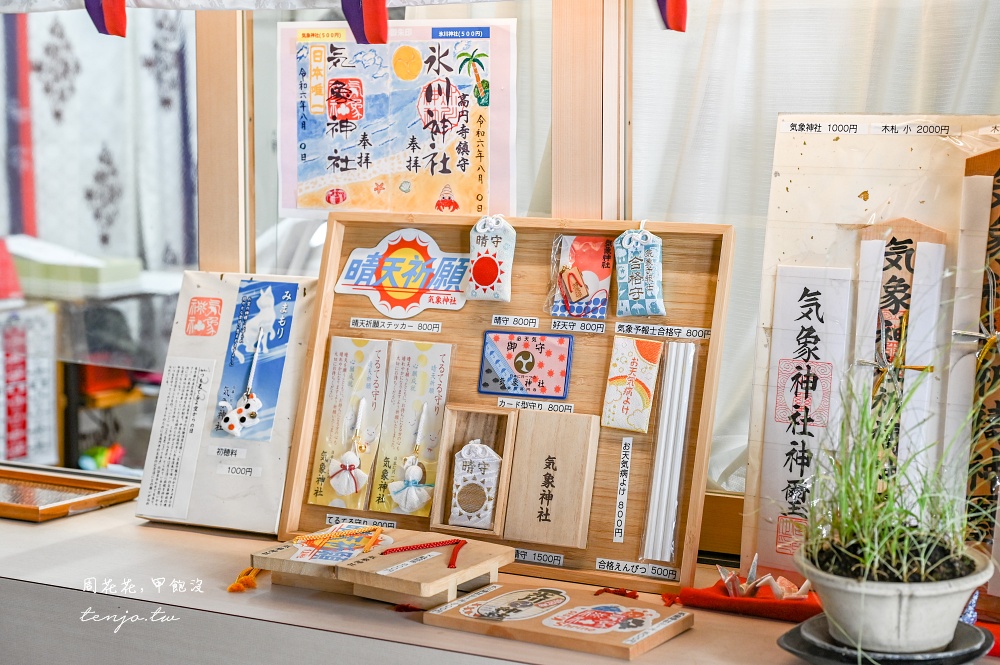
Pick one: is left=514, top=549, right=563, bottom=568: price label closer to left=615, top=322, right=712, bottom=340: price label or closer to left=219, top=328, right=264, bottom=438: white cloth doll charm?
left=615, top=322, right=712, bottom=340: price label

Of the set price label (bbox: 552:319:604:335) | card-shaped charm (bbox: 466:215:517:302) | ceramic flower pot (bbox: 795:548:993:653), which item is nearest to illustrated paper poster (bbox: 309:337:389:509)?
card-shaped charm (bbox: 466:215:517:302)

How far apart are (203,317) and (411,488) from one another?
60 centimetres

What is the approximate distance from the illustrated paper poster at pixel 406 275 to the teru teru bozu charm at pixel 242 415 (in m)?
0.27

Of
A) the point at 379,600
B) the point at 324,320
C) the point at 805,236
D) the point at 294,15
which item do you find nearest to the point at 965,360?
the point at 805,236

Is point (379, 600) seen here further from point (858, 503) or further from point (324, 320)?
point (858, 503)

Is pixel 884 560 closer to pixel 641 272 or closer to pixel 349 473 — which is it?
pixel 641 272

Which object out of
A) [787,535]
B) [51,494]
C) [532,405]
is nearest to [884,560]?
[787,535]

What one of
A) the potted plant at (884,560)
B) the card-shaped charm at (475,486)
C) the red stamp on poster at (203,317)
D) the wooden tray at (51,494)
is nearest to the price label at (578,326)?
the card-shaped charm at (475,486)

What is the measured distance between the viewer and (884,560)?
1068 mm

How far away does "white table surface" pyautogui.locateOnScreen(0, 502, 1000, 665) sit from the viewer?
1.22 metres

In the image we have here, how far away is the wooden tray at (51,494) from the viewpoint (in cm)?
178

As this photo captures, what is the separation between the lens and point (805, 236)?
1451mm

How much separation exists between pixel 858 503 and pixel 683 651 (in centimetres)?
31

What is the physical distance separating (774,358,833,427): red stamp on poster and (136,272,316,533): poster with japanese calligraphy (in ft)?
2.90
